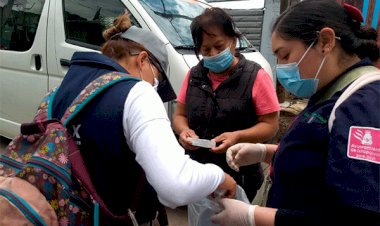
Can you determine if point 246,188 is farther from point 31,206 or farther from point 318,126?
point 31,206

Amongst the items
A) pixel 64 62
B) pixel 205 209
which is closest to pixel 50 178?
pixel 205 209

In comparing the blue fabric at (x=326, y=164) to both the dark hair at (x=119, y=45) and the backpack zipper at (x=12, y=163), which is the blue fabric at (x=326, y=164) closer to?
the dark hair at (x=119, y=45)

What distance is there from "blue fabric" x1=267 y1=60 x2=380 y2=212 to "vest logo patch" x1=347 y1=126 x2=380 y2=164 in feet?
0.04

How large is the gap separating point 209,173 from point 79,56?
1.92 ft

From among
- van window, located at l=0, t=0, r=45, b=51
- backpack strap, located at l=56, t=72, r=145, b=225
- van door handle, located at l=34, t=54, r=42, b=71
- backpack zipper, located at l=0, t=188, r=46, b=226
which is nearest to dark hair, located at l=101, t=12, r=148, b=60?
backpack strap, located at l=56, t=72, r=145, b=225

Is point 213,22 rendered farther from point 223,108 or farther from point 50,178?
point 50,178

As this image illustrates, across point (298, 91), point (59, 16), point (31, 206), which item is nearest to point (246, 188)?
point (298, 91)

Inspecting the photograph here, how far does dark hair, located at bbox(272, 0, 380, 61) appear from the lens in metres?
1.12

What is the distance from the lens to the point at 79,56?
1.21m

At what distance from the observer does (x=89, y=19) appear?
3395 mm

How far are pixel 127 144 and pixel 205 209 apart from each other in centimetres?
63

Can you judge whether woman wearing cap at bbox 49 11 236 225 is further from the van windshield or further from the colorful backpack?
the van windshield

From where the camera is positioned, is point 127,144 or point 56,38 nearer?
point 127,144

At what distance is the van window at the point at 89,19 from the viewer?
10.7ft
